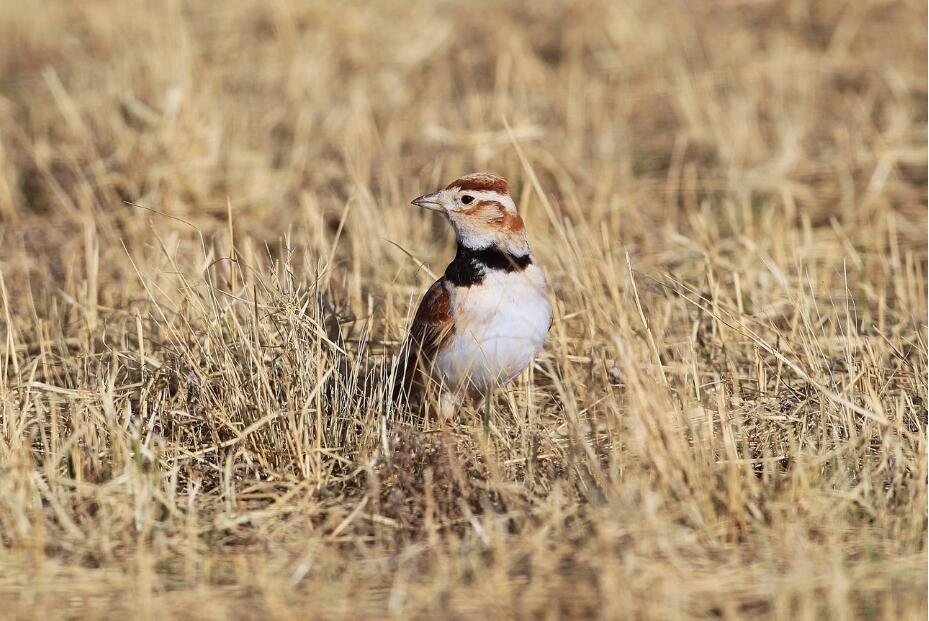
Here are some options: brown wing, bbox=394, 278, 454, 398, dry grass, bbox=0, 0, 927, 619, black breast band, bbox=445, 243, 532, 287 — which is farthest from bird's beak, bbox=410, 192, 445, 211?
dry grass, bbox=0, 0, 927, 619

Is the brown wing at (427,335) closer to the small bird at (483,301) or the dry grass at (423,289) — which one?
the small bird at (483,301)

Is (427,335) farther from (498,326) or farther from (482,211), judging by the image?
(482,211)

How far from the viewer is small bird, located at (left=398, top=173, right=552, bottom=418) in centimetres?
593

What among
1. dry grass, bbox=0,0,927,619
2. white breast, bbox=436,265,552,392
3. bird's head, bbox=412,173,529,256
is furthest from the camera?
bird's head, bbox=412,173,529,256

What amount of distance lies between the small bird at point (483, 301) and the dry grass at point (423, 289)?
257 millimetres

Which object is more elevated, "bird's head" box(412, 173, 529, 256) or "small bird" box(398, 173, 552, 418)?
"bird's head" box(412, 173, 529, 256)

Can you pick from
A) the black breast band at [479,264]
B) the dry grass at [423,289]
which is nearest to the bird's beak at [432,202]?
the black breast band at [479,264]

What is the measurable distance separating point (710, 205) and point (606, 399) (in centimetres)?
438

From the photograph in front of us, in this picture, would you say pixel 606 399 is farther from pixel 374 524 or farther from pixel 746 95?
pixel 746 95

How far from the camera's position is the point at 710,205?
9.52 meters

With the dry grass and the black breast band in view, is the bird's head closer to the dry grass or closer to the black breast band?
the black breast band

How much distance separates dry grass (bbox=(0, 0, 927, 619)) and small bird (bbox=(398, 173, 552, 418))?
0.84 ft

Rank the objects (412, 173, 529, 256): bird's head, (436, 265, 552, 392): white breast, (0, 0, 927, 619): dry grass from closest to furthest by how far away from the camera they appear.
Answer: (0, 0, 927, 619): dry grass
(436, 265, 552, 392): white breast
(412, 173, 529, 256): bird's head

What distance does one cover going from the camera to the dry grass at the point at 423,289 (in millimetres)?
4797
